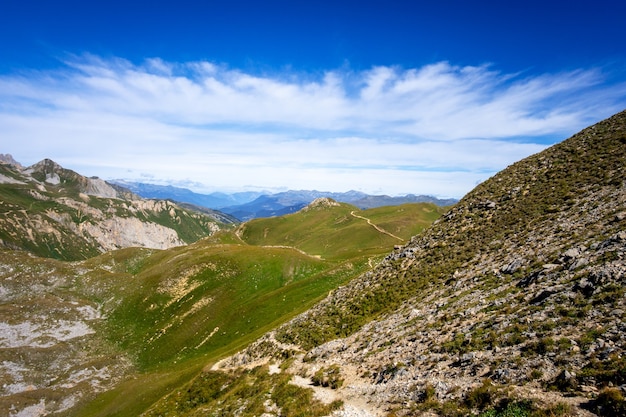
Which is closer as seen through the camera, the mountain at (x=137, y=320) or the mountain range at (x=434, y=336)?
the mountain range at (x=434, y=336)

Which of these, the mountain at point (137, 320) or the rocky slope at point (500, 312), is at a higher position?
the rocky slope at point (500, 312)

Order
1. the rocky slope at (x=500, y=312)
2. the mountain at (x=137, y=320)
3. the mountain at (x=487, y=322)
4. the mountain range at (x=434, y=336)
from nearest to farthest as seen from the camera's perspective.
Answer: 1. the rocky slope at (x=500, y=312)
2. the mountain at (x=487, y=322)
3. the mountain range at (x=434, y=336)
4. the mountain at (x=137, y=320)

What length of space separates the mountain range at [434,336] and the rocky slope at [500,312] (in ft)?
0.42

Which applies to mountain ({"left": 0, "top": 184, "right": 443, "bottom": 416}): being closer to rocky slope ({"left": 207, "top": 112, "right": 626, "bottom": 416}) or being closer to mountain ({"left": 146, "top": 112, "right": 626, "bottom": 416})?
mountain ({"left": 146, "top": 112, "right": 626, "bottom": 416})

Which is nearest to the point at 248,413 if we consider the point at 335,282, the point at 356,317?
the point at 356,317

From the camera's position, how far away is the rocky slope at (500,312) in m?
16.7

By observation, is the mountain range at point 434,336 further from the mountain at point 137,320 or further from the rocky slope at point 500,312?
the mountain at point 137,320

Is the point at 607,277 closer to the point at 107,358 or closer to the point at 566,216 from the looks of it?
the point at 566,216

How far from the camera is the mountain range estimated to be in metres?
17.7

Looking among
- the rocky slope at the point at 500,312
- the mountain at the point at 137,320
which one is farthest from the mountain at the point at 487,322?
the mountain at the point at 137,320

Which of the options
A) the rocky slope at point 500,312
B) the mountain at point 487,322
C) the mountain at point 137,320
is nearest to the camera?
the rocky slope at point 500,312

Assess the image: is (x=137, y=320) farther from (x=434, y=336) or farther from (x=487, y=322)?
(x=487, y=322)

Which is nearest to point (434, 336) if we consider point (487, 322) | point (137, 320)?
point (487, 322)

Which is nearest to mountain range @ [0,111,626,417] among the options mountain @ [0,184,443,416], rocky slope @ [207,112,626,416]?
rocky slope @ [207,112,626,416]
